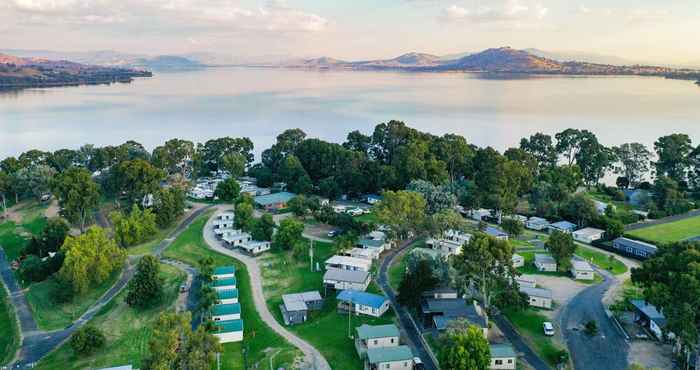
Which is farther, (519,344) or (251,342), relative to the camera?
(251,342)

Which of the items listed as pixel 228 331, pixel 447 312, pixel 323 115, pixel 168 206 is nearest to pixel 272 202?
pixel 168 206

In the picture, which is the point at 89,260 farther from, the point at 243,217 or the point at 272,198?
the point at 272,198

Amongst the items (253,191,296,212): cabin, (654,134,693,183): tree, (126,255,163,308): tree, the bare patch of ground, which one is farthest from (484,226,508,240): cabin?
(654,134,693,183): tree

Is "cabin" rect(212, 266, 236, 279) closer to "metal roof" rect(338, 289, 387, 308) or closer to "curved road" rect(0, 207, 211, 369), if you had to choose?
"curved road" rect(0, 207, 211, 369)

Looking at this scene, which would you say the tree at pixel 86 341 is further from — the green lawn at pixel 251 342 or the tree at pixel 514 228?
the tree at pixel 514 228

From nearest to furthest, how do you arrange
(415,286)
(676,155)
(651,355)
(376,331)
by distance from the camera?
(651,355), (376,331), (415,286), (676,155)

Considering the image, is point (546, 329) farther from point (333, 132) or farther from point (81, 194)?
point (333, 132)
